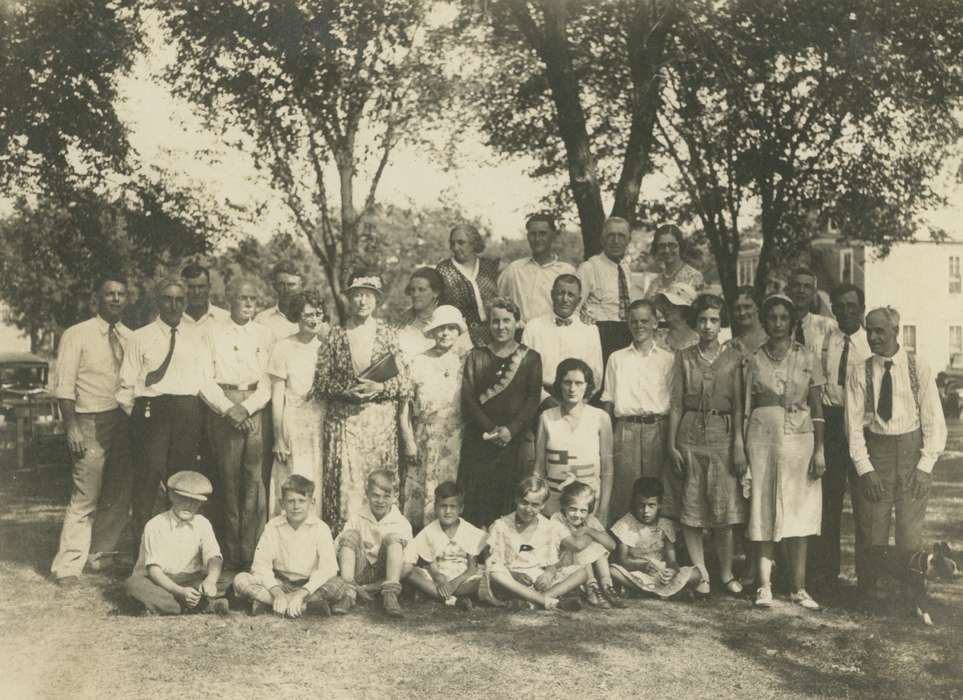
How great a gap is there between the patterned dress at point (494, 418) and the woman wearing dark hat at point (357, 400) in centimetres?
44

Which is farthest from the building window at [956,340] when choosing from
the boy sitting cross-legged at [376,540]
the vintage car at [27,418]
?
the vintage car at [27,418]

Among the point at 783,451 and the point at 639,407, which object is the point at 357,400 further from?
the point at 783,451

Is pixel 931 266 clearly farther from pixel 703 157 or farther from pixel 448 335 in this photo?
pixel 448 335

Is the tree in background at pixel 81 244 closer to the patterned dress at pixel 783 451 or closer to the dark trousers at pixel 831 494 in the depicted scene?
the patterned dress at pixel 783 451

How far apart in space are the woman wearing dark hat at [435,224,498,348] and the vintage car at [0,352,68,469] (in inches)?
115

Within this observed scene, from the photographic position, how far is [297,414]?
589cm

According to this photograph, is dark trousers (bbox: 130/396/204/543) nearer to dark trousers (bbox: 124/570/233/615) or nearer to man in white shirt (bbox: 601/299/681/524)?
dark trousers (bbox: 124/570/233/615)

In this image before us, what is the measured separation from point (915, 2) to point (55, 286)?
795 centimetres

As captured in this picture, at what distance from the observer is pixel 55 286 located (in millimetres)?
9430

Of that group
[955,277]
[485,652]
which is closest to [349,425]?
[485,652]

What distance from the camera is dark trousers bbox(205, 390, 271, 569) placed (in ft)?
19.4

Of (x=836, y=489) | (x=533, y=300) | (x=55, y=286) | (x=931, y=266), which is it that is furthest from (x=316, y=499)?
(x=931, y=266)

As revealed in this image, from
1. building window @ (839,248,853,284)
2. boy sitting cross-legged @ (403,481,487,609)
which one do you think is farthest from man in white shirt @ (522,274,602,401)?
building window @ (839,248,853,284)

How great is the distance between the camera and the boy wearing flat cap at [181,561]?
5141 mm
